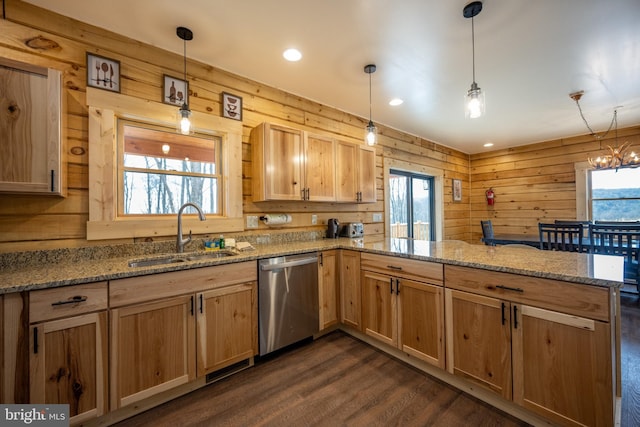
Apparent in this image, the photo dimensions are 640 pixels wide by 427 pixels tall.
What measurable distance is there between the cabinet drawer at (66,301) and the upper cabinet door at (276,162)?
139 centimetres

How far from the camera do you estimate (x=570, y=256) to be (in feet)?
5.77

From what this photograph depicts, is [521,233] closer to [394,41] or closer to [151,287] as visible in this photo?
[394,41]

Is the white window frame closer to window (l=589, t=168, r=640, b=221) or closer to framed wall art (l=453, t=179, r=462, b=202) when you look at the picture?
framed wall art (l=453, t=179, r=462, b=202)

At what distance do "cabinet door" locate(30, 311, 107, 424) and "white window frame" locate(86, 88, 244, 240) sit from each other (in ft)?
2.32

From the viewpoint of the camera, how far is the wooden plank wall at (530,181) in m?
4.70

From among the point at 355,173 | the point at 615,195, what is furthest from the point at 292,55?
the point at 615,195

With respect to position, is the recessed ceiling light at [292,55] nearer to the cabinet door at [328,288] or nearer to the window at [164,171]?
the window at [164,171]

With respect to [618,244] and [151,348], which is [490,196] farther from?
[151,348]

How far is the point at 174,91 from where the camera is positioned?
2262mm

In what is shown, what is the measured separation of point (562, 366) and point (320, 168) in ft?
7.77

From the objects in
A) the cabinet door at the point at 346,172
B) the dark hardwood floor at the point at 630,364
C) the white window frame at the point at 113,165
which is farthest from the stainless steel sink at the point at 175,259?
the dark hardwood floor at the point at 630,364

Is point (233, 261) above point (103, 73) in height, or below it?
below

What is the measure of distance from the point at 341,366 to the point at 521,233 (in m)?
5.08

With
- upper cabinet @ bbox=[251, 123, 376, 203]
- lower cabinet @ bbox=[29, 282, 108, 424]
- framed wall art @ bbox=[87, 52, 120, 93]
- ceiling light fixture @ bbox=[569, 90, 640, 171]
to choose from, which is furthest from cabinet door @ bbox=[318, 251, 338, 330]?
ceiling light fixture @ bbox=[569, 90, 640, 171]
